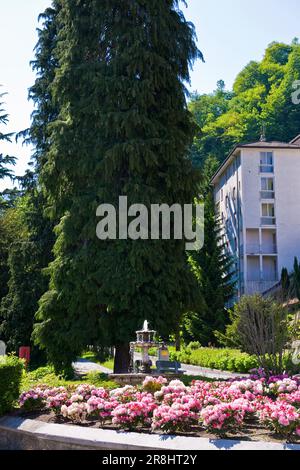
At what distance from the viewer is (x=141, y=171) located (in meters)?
14.3

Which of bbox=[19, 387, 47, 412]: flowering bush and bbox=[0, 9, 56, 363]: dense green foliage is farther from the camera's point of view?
bbox=[0, 9, 56, 363]: dense green foliage

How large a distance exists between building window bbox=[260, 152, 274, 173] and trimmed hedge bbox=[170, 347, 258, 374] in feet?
52.9

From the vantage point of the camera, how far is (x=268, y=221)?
36188 millimetres

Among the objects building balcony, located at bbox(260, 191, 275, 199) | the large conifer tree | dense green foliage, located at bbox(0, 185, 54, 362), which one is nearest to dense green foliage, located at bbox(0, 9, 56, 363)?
dense green foliage, located at bbox(0, 185, 54, 362)

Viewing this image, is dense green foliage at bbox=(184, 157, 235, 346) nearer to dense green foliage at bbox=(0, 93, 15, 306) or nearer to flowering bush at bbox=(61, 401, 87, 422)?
dense green foliage at bbox=(0, 93, 15, 306)

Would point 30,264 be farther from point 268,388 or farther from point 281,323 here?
point 268,388

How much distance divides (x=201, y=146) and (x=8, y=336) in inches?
1451

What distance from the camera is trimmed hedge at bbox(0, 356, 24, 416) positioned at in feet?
27.2

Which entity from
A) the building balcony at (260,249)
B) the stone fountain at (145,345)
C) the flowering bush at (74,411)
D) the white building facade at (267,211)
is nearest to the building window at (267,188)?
the white building facade at (267,211)

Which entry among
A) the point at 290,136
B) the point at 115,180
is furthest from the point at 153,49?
the point at 290,136

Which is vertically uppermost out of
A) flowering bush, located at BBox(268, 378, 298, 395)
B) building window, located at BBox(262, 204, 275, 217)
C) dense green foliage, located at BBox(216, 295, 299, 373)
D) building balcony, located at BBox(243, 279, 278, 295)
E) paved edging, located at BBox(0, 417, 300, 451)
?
building window, located at BBox(262, 204, 275, 217)

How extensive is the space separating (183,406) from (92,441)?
4.09 feet

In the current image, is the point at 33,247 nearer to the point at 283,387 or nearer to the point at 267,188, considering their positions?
the point at 283,387

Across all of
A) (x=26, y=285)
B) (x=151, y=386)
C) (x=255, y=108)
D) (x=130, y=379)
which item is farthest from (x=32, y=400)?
(x=255, y=108)
